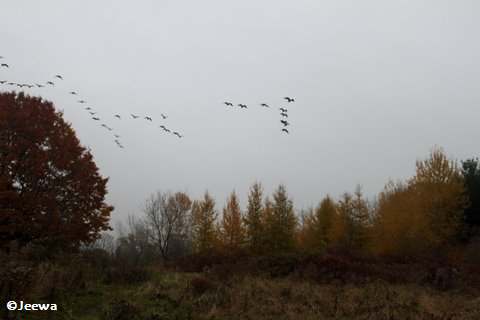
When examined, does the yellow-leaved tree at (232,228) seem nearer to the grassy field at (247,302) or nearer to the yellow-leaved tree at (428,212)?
the yellow-leaved tree at (428,212)

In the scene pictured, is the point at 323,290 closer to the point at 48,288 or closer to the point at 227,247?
the point at 48,288

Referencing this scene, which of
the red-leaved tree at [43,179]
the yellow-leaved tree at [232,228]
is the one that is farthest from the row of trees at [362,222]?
the red-leaved tree at [43,179]

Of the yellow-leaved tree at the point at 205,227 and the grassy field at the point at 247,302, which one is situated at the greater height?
the yellow-leaved tree at the point at 205,227

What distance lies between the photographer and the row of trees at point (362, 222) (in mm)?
30516

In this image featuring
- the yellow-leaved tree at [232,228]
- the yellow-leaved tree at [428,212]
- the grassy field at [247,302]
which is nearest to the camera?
the grassy field at [247,302]

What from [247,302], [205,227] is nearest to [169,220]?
[205,227]

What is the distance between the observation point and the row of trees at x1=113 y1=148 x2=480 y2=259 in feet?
100

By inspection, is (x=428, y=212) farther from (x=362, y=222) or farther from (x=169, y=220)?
(x=169, y=220)

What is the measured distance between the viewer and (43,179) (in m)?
20.9

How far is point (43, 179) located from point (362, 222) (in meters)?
26.2

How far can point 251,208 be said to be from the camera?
3803cm

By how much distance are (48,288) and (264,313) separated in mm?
4893

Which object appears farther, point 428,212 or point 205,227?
point 205,227

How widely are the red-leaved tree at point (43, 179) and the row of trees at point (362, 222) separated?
962cm
